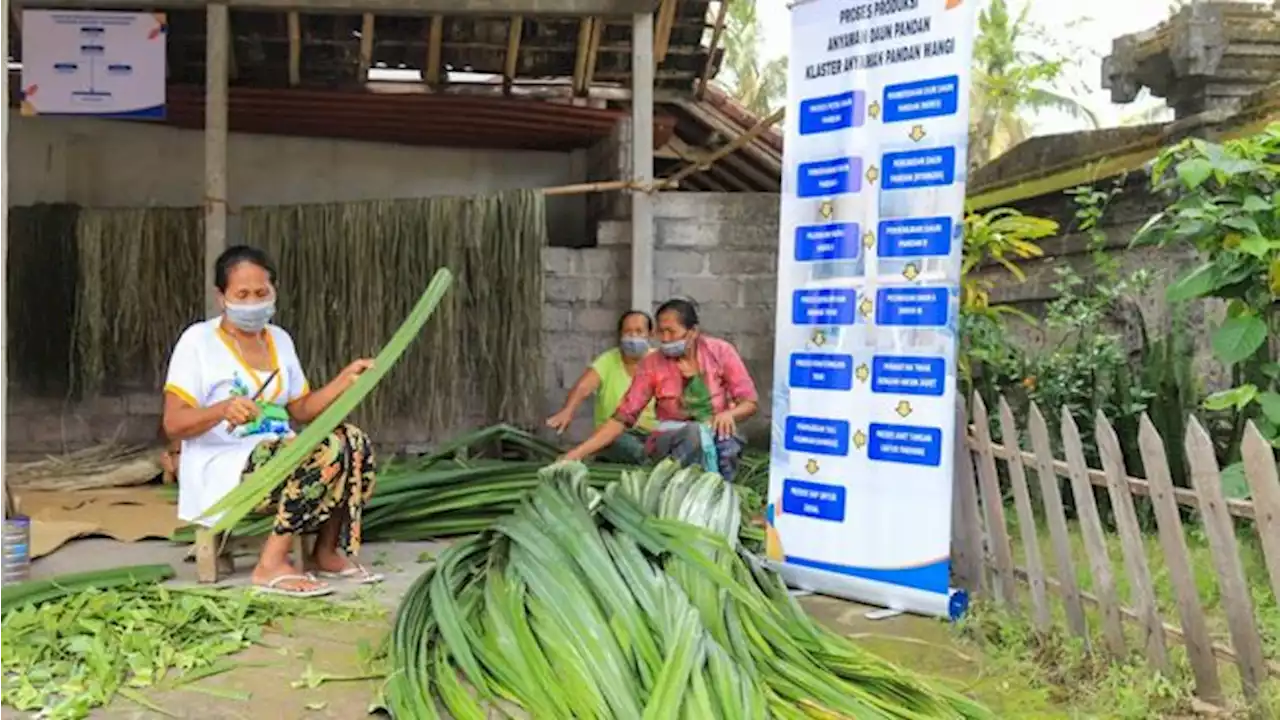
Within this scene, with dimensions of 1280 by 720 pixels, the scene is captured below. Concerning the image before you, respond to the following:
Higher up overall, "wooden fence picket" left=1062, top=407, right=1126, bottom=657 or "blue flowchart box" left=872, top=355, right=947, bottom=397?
"blue flowchart box" left=872, top=355, right=947, bottom=397

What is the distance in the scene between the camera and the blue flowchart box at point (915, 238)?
3.50 m

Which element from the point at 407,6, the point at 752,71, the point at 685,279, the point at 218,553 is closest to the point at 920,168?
the point at 218,553

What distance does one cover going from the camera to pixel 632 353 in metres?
5.55

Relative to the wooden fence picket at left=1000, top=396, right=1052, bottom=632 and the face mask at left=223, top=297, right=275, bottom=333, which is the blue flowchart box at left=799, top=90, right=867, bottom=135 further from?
the face mask at left=223, top=297, right=275, bottom=333

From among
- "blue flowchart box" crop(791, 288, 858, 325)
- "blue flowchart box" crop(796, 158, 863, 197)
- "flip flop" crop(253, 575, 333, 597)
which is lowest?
"flip flop" crop(253, 575, 333, 597)

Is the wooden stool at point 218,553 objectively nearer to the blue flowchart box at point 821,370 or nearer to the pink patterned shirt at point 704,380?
the pink patterned shirt at point 704,380

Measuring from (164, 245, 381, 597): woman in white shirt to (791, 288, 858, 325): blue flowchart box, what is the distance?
147 cm

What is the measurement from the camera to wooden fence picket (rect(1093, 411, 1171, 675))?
291 centimetres

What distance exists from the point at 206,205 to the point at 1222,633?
482 centimetres

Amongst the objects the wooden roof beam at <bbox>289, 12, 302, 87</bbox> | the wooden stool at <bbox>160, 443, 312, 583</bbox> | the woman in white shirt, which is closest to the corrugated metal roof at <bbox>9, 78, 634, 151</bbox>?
the wooden roof beam at <bbox>289, 12, 302, 87</bbox>

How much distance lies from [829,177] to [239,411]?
81.0 inches

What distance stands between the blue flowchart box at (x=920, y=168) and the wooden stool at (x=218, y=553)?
236 cm

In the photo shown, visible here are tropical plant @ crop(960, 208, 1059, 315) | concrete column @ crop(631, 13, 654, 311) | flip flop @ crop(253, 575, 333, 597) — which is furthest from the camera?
concrete column @ crop(631, 13, 654, 311)

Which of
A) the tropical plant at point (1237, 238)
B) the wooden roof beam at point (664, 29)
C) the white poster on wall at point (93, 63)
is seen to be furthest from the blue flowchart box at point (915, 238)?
the white poster on wall at point (93, 63)
